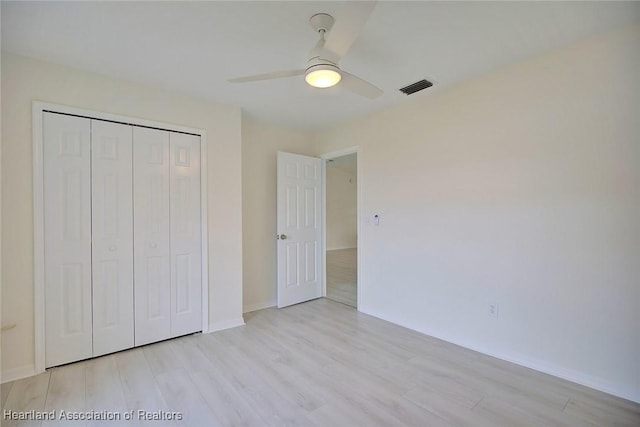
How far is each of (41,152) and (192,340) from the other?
2.05m

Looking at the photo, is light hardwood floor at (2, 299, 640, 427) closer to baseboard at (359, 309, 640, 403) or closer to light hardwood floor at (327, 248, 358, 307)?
baseboard at (359, 309, 640, 403)

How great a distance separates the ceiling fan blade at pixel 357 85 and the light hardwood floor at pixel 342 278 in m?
2.78

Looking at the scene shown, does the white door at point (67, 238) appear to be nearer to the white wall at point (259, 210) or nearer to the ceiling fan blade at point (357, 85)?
the white wall at point (259, 210)

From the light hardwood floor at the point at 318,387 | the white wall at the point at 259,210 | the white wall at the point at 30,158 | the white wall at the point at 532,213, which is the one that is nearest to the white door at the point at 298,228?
the white wall at the point at 259,210

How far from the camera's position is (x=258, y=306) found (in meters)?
3.75

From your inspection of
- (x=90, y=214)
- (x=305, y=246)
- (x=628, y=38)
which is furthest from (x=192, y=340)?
(x=628, y=38)

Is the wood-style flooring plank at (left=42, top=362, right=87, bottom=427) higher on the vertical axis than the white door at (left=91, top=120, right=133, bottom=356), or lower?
lower

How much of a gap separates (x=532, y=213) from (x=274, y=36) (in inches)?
93.0

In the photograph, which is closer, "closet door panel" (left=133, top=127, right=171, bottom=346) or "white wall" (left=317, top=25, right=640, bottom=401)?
"white wall" (left=317, top=25, right=640, bottom=401)

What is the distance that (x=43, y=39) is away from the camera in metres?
1.97

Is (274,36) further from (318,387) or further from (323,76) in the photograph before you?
(318,387)

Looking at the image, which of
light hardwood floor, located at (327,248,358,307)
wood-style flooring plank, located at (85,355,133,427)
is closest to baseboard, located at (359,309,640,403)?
light hardwood floor, located at (327,248,358,307)

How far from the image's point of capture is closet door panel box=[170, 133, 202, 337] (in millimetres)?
2850

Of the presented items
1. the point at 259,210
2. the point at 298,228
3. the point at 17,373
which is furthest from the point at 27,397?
the point at 298,228
